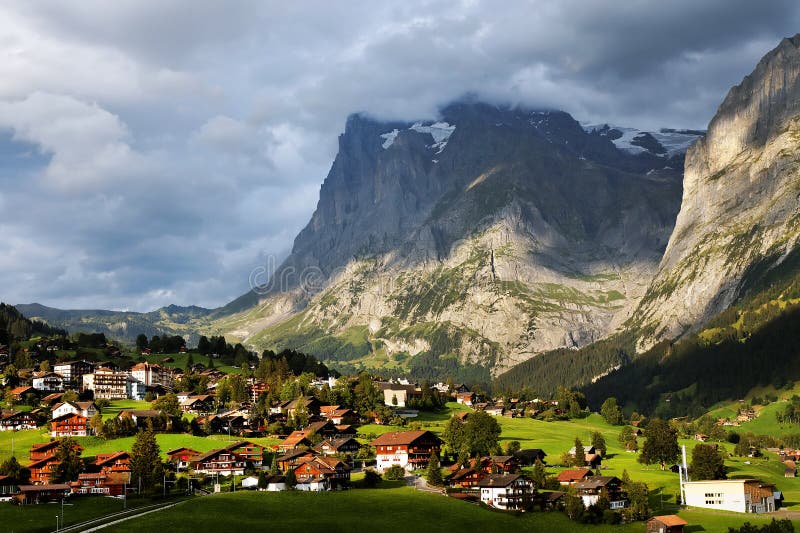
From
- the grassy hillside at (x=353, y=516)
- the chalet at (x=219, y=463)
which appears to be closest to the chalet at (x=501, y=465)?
the grassy hillside at (x=353, y=516)

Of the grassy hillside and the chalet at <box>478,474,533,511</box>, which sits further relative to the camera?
the chalet at <box>478,474,533,511</box>

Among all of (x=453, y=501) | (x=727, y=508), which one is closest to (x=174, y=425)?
(x=453, y=501)

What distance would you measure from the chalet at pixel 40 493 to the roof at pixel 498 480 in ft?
184

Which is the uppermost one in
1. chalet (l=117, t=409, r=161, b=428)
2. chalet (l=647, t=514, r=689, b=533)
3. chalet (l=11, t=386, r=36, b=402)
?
chalet (l=11, t=386, r=36, b=402)

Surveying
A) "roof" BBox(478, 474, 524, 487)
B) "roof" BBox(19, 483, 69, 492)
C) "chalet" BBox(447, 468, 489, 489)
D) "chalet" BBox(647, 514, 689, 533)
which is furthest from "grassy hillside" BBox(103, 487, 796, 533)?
"roof" BBox(19, 483, 69, 492)

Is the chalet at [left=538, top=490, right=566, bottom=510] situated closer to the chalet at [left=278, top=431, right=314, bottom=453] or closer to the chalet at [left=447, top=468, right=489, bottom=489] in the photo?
the chalet at [left=447, top=468, right=489, bottom=489]

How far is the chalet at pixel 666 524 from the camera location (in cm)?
10688

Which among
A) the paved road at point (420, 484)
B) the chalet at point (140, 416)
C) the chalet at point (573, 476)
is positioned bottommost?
the paved road at point (420, 484)

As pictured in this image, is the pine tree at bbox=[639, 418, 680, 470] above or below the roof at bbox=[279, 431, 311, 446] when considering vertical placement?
below

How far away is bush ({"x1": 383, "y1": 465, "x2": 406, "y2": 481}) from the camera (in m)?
137

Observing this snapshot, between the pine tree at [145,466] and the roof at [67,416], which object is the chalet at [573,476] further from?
the roof at [67,416]

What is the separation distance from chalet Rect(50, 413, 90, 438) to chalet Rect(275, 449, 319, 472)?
4320 centimetres

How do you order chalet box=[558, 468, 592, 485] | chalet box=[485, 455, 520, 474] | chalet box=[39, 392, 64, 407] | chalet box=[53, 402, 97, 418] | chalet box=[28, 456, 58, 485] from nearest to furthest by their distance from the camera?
chalet box=[28, 456, 58, 485], chalet box=[558, 468, 592, 485], chalet box=[485, 455, 520, 474], chalet box=[53, 402, 97, 418], chalet box=[39, 392, 64, 407]

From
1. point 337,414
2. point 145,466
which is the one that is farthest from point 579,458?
point 145,466
